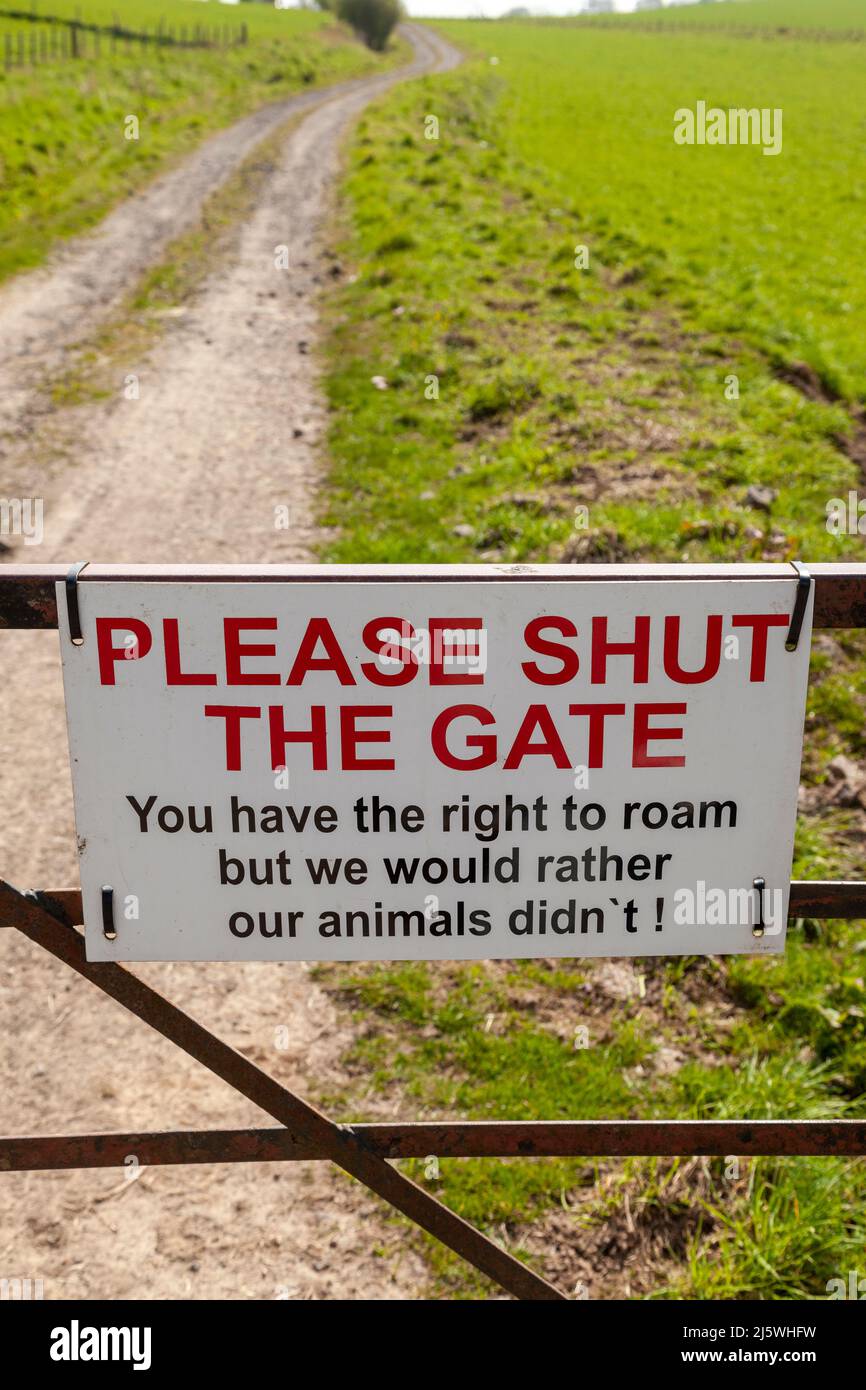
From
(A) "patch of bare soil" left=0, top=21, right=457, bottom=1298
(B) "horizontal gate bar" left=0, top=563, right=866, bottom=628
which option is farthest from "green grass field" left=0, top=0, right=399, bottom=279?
(B) "horizontal gate bar" left=0, top=563, right=866, bottom=628

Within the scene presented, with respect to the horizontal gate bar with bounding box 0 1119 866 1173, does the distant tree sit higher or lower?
higher

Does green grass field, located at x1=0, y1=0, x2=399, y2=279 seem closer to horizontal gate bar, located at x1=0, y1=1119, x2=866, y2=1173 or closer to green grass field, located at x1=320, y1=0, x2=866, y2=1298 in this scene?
green grass field, located at x1=320, y1=0, x2=866, y2=1298

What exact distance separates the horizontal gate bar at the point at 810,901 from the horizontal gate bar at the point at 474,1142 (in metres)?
0.51

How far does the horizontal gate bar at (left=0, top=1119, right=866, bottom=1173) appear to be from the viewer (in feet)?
8.42

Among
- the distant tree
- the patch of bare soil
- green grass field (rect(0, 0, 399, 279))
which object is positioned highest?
the distant tree

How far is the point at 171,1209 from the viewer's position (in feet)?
12.0

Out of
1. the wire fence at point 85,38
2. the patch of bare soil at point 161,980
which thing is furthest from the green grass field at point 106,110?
the patch of bare soil at point 161,980

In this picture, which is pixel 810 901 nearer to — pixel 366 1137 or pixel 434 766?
pixel 434 766

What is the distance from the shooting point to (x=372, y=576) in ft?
7.09

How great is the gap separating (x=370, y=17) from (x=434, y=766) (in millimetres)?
76923

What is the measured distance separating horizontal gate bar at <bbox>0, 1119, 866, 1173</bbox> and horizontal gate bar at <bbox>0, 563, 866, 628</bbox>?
1.23 metres

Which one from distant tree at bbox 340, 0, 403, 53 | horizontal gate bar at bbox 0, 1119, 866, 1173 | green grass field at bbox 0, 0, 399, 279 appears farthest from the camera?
distant tree at bbox 340, 0, 403, 53
